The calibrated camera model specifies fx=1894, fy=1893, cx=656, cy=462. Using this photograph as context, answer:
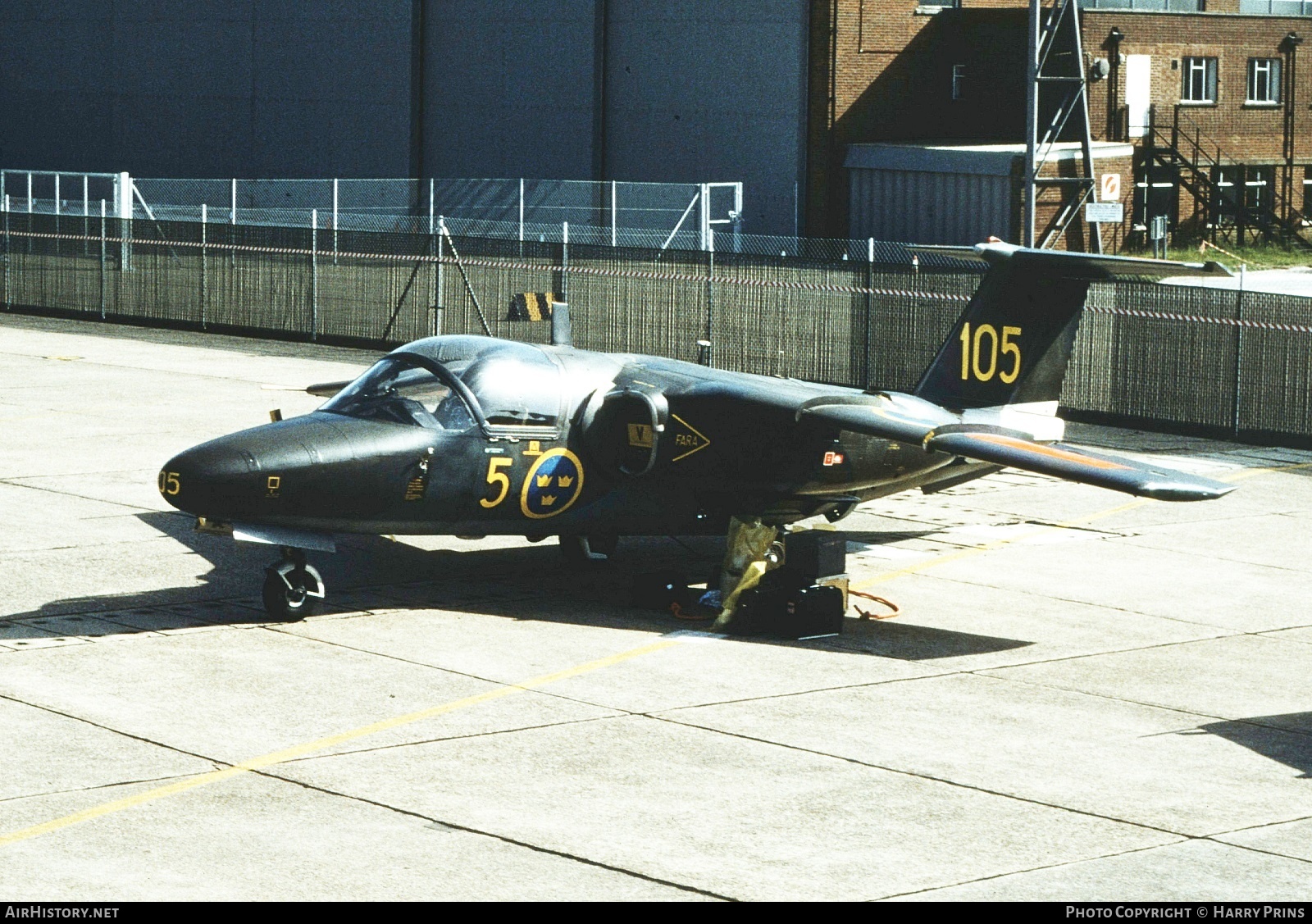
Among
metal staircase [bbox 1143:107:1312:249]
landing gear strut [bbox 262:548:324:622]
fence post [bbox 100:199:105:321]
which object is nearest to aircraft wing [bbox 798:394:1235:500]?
landing gear strut [bbox 262:548:324:622]

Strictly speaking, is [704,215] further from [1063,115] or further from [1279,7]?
[1279,7]

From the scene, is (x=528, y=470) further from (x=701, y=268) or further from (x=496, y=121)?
(x=496, y=121)

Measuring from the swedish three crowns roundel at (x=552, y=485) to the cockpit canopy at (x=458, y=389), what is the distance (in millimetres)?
→ 336

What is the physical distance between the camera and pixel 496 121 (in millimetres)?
63656

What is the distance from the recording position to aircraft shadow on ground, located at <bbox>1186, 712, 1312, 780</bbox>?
43.9ft

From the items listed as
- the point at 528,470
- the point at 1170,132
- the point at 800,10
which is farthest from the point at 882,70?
the point at 528,470

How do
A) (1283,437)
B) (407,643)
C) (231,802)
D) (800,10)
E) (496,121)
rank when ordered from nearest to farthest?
1. (231,802)
2. (407,643)
3. (1283,437)
4. (800,10)
5. (496,121)

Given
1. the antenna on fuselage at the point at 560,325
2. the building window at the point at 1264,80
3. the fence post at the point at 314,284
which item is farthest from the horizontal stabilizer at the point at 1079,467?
the building window at the point at 1264,80

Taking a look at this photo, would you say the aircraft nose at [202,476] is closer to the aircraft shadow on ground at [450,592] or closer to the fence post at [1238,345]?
the aircraft shadow on ground at [450,592]

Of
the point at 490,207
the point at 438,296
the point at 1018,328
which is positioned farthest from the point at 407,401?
the point at 490,207

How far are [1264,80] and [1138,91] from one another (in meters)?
8.13

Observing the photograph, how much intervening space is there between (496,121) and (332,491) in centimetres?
4858

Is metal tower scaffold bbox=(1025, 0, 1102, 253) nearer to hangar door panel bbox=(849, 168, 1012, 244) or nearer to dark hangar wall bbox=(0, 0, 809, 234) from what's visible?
hangar door panel bbox=(849, 168, 1012, 244)

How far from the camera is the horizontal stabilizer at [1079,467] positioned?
15.6m
